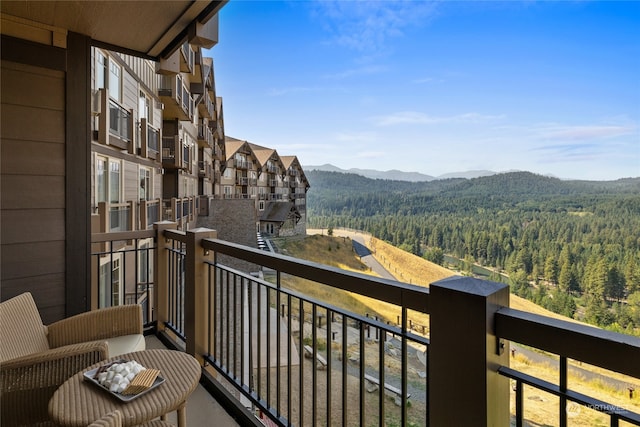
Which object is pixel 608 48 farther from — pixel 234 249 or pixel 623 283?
pixel 234 249

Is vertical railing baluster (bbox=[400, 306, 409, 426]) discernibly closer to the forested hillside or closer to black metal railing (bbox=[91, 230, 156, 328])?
black metal railing (bbox=[91, 230, 156, 328])

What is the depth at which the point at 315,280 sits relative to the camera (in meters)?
1.59

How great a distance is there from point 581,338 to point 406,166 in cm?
6016

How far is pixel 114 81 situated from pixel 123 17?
5.88 m

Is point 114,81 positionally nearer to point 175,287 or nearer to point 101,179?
point 101,179

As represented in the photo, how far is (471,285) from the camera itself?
1.01 metres

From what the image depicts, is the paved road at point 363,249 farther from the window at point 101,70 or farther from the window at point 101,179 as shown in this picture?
the window at point 101,70

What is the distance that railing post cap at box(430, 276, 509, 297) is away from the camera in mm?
964

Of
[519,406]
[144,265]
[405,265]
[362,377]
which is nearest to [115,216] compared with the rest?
[144,265]

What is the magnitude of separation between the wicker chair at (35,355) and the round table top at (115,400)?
0.38 ft

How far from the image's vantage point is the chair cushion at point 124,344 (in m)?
2.08

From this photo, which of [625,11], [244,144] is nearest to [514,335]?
[244,144]

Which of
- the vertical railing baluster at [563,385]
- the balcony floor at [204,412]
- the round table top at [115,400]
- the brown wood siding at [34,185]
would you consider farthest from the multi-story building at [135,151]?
the vertical railing baluster at [563,385]

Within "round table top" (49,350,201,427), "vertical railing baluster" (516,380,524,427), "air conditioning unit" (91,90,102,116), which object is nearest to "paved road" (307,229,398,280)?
"air conditioning unit" (91,90,102,116)
